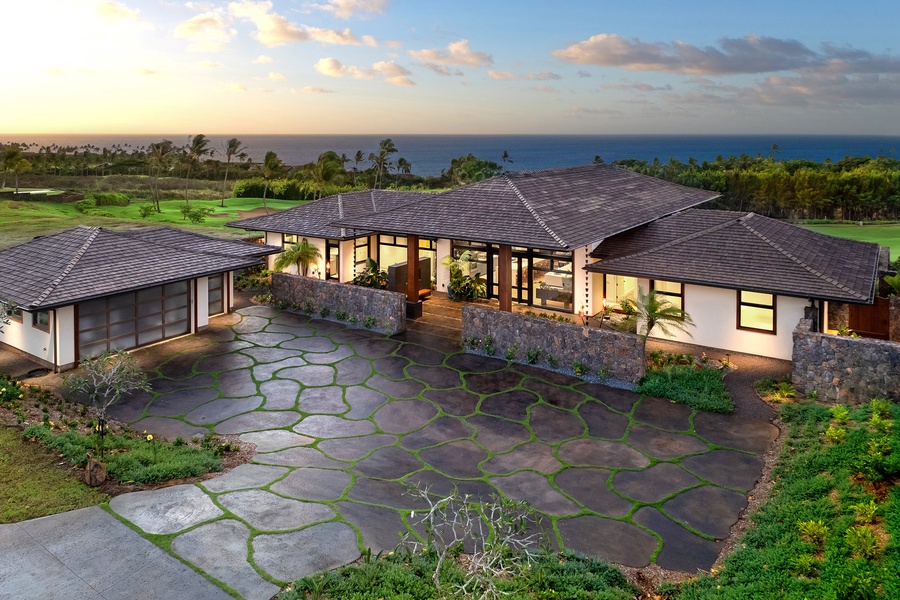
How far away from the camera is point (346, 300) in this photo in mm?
22172

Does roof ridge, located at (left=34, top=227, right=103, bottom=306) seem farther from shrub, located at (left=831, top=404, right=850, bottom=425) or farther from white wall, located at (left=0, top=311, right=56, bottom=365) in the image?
shrub, located at (left=831, top=404, right=850, bottom=425)

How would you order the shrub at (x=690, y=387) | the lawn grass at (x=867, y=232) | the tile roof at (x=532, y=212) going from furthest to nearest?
the lawn grass at (x=867, y=232)
the tile roof at (x=532, y=212)
the shrub at (x=690, y=387)

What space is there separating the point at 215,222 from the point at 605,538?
1695 inches

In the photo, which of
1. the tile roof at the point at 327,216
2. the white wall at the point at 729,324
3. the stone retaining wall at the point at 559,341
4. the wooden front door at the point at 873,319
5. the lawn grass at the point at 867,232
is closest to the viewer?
the stone retaining wall at the point at 559,341

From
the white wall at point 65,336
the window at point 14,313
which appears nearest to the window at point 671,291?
the white wall at point 65,336

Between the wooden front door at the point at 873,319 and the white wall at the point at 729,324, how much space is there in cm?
289

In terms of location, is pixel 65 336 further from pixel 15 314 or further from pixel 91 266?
pixel 91 266

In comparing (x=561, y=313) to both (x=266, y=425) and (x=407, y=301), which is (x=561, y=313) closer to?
(x=407, y=301)

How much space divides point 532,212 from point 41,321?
15128mm

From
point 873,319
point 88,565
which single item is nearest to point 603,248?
point 873,319

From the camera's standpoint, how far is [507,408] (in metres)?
15.0

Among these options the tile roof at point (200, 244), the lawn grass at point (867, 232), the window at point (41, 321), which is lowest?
the window at point (41, 321)

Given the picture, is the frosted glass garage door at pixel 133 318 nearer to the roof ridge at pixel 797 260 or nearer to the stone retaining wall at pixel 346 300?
the stone retaining wall at pixel 346 300

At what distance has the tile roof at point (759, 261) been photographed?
16.8 meters
